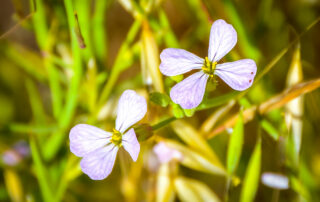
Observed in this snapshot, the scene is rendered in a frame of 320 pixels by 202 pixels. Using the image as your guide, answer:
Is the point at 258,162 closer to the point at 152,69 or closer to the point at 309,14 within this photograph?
the point at 152,69

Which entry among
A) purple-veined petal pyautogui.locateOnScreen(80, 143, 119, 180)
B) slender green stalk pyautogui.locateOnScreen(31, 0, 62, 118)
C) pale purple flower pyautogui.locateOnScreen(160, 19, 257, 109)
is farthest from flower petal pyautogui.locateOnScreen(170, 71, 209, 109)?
slender green stalk pyautogui.locateOnScreen(31, 0, 62, 118)

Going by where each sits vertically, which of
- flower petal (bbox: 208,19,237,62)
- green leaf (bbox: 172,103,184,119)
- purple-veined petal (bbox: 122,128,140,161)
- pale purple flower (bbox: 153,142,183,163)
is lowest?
pale purple flower (bbox: 153,142,183,163)

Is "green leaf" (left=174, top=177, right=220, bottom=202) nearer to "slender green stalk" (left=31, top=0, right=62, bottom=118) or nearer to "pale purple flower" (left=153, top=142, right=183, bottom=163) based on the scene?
"pale purple flower" (left=153, top=142, right=183, bottom=163)

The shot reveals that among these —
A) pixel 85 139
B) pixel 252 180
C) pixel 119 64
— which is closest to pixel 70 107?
pixel 119 64

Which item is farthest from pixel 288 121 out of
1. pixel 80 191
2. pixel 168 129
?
pixel 80 191

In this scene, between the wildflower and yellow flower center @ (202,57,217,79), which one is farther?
the wildflower

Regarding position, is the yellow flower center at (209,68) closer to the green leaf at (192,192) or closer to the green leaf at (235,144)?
the green leaf at (235,144)

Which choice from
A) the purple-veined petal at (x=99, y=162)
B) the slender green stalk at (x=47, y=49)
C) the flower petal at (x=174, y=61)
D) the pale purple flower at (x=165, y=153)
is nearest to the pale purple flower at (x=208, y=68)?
the flower petal at (x=174, y=61)
